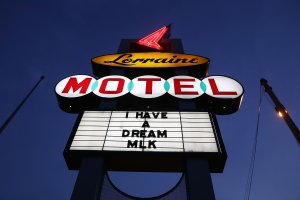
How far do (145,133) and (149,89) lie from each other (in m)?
1.95

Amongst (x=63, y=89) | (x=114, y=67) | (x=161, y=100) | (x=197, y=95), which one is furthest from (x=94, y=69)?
(x=197, y=95)

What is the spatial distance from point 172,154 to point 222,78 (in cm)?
377

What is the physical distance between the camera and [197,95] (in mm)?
8594

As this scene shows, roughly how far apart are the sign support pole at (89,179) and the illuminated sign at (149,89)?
2.20 m

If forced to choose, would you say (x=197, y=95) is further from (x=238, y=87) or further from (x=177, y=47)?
(x=177, y=47)

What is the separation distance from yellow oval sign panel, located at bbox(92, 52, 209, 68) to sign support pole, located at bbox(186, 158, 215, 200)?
14.6 feet

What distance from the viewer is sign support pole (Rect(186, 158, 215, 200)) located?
6.00 meters

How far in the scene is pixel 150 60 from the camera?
10602 millimetres
